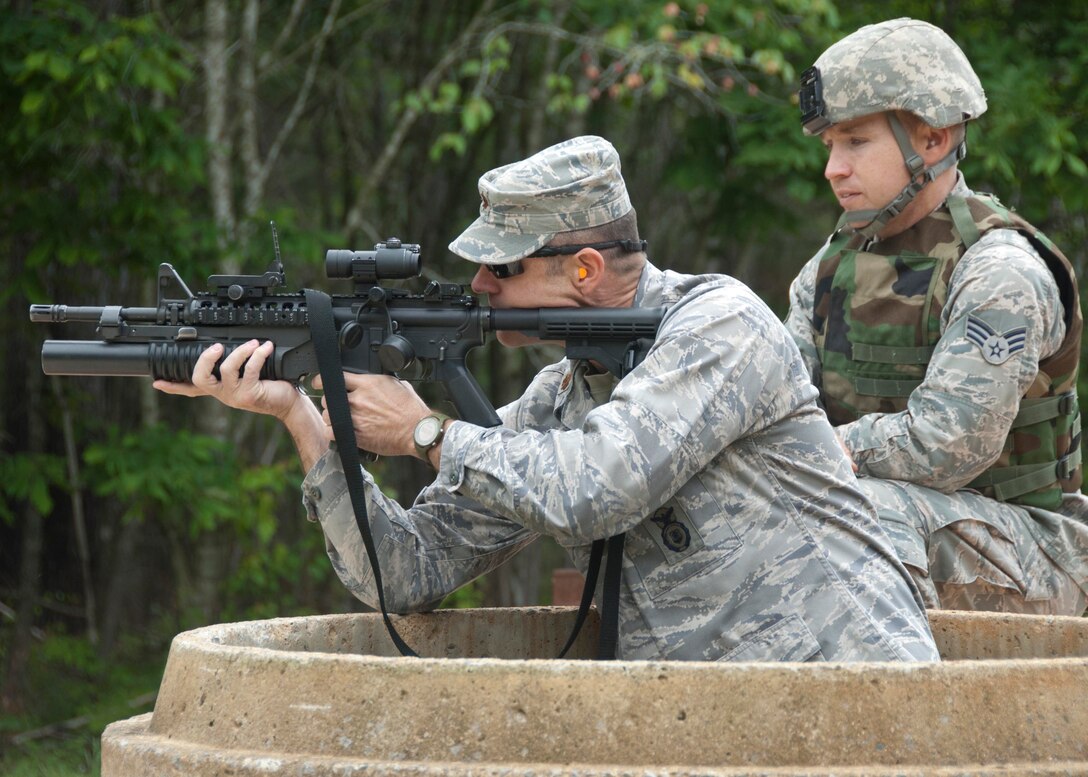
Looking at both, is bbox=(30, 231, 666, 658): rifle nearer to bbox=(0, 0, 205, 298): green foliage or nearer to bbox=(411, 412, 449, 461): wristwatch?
bbox=(411, 412, 449, 461): wristwatch

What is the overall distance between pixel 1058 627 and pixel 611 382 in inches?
49.2

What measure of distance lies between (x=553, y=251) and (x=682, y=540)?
2.40 feet

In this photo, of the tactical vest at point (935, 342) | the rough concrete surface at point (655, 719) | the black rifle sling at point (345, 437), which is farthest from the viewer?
the tactical vest at point (935, 342)

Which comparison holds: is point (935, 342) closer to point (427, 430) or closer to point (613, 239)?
point (613, 239)

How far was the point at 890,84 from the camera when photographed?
417cm

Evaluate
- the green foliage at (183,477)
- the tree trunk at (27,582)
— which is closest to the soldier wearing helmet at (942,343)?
the green foliage at (183,477)

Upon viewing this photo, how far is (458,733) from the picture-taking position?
2398 mm

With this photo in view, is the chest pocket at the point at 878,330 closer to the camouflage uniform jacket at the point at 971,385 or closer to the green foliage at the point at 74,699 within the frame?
the camouflage uniform jacket at the point at 971,385

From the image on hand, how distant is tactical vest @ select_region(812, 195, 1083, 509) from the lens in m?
4.10

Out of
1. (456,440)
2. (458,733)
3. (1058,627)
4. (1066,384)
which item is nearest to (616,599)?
(456,440)

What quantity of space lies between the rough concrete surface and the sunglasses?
3.83 feet

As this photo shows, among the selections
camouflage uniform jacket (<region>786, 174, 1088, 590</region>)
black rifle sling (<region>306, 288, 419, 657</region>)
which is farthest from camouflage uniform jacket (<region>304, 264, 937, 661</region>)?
camouflage uniform jacket (<region>786, 174, 1088, 590</region>)

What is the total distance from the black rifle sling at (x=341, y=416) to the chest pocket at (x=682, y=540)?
0.60 m

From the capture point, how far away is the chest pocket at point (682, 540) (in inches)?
123
